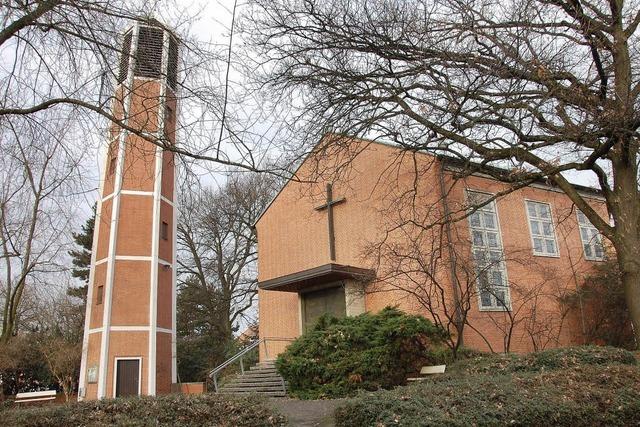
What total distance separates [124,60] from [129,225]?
2225 cm

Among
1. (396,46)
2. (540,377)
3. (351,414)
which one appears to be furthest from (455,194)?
(351,414)

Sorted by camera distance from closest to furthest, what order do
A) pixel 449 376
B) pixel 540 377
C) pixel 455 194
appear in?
pixel 540 377
pixel 449 376
pixel 455 194

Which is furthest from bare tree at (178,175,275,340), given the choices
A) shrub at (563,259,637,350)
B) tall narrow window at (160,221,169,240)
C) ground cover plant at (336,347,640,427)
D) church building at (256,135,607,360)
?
ground cover plant at (336,347,640,427)

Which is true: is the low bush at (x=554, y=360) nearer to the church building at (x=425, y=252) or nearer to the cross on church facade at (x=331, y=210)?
the church building at (x=425, y=252)

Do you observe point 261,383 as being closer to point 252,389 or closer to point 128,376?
point 252,389

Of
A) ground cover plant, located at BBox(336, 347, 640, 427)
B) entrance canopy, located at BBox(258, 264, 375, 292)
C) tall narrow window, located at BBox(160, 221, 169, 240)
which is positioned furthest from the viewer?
tall narrow window, located at BBox(160, 221, 169, 240)

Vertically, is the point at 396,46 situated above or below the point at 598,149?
above

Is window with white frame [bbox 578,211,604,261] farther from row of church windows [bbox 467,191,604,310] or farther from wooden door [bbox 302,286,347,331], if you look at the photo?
wooden door [bbox 302,286,347,331]

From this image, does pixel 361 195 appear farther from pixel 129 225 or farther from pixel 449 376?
pixel 129 225

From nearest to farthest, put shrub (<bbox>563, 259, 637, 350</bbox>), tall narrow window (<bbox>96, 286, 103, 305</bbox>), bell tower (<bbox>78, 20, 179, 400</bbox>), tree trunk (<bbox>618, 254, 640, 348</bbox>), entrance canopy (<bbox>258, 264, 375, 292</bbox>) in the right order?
tree trunk (<bbox>618, 254, 640, 348</bbox>) → entrance canopy (<bbox>258, 264, 375, 292</bbox>) → shrub (<bbox>563, 259, 637, 350</bbox>) → bell tower (<bbox>78, 20, 179, 400</bbox>) → tall narrow window (<bbox>96, 286, 103, 305</bbox>)

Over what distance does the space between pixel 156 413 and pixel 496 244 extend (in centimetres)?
1225

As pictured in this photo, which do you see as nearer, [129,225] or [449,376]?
[449,376]

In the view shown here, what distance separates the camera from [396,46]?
33.6 feet

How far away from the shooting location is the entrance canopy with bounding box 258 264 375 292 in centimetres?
1558
